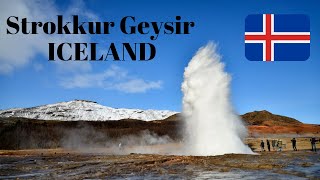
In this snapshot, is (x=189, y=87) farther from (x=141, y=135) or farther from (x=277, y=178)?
(x=141, y=135)

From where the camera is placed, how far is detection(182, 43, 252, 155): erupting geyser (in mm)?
33094

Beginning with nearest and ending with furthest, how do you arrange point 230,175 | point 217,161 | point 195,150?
1. point 230,175
2. point 217,161
3. point 195,150

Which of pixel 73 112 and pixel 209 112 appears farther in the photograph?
pixel 73 112

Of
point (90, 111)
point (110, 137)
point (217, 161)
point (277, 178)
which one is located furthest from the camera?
point (90, 111)

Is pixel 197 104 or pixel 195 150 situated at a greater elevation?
pixel 197 104

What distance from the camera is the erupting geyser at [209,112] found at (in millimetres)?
33094

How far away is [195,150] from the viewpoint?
3425 centimetres

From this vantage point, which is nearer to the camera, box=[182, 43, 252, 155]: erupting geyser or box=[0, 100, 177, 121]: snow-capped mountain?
box=[182, 43, 252, 155]: erupting geyser

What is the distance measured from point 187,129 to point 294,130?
186ft

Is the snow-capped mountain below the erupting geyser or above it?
below

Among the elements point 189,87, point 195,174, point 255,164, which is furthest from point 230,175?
point 189,87

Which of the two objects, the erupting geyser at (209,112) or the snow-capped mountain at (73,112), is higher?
the erupting geyser at (209,112)

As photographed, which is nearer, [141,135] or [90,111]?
[141,135]

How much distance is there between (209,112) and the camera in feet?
113
